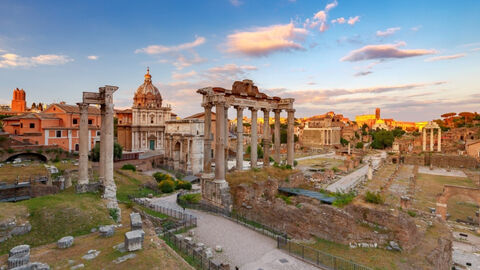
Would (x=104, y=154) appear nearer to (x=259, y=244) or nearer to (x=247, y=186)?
(x=247, y=186)

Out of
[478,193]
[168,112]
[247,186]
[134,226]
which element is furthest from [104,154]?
[168,112]

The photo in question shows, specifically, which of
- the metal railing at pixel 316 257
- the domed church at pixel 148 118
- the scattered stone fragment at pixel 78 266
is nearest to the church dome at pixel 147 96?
the domed church at pixel 148 118

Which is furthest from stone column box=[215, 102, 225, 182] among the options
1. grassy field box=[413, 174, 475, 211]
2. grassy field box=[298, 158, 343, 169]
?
grassy field box=[298, 158, 343, 169]

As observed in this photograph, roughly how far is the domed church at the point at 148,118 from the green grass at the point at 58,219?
39624 millimetres

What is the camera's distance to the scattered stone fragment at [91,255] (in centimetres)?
854

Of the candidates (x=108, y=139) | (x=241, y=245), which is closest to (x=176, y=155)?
(x=108, y=139)

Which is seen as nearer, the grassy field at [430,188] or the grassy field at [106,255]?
the grassy field at [106,255]

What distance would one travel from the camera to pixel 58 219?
12055mm

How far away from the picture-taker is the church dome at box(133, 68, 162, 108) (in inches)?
2190

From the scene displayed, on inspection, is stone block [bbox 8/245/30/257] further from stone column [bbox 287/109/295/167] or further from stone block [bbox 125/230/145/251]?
stone column [bbox 287/109/295/167]

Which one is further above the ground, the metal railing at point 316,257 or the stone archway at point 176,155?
the stone archway at point 176,155

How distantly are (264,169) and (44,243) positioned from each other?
1489 centimetres

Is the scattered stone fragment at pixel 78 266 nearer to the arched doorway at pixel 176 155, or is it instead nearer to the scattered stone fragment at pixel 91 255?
the scattered stone fragment at pixel 91 255

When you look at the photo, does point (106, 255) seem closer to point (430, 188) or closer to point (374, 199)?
point (374, 199)
